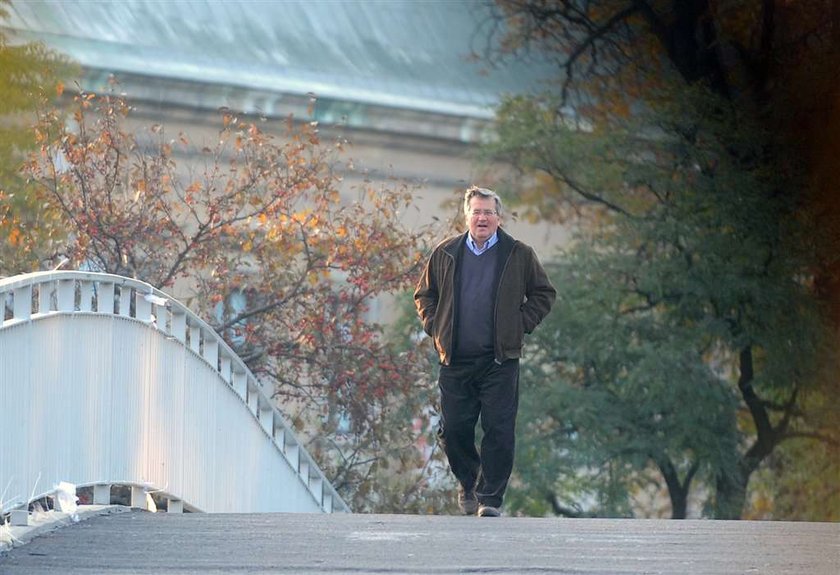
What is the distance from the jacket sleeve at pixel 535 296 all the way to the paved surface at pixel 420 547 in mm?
1412

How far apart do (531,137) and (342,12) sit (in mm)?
7108

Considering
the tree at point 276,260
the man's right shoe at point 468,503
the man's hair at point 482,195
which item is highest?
the tree at point 276,260

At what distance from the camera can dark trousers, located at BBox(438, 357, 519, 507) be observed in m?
11.1

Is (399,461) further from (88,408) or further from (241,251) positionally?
(88,408)

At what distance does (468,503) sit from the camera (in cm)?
1151

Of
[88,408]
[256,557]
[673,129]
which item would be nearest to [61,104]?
[673,129]

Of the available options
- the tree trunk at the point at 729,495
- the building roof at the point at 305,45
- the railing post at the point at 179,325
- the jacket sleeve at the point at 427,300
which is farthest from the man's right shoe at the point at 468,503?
the building roof at the point at 305,45

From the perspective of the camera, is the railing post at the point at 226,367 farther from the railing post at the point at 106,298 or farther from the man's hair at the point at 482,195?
the man's hair at the point at 482,195

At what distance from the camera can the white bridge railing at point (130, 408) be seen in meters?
9.51

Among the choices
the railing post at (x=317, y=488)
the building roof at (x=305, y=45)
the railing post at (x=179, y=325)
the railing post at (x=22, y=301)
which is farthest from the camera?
the building roof at (x=305, y=45)

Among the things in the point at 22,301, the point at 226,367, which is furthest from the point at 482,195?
the point at 226,367

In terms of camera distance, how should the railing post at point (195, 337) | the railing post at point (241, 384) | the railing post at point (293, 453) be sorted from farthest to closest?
the railing post at point (293, 453), the railing post at point (241, 384), the railing post at point (195, 337)

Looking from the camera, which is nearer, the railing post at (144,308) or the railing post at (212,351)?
the railing post at (144,308)

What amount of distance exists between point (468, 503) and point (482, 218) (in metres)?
1.74
